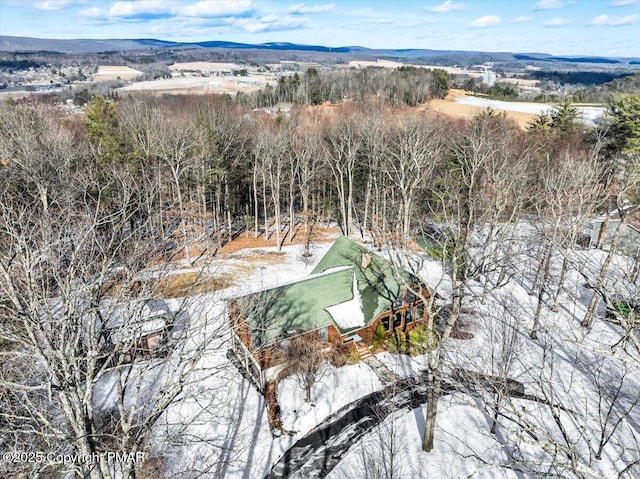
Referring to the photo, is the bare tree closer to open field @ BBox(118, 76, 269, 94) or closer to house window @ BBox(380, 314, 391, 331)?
house window @ BBox(380, 314, 391, 331)

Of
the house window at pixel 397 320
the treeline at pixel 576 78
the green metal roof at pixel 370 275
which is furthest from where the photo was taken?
the treeline at pixel 576 78

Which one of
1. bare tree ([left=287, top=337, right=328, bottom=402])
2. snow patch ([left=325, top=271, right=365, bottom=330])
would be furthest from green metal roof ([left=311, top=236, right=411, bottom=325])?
bare tree ([left=287, top=337, right=328, bottom=402])

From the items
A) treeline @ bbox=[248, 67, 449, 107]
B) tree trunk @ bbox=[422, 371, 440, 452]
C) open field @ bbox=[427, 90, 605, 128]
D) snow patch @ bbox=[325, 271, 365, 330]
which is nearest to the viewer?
tree trunk @ bbox=[422, 371, 440, 452]

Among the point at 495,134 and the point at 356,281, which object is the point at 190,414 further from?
the point at 495,134

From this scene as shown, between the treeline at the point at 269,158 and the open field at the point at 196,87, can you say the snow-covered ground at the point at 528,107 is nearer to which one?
the treeline at the point at 269,158

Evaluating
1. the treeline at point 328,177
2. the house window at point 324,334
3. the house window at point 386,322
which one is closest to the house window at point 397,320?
the house window at point 386,322

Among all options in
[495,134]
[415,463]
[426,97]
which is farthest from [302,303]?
[426,97]

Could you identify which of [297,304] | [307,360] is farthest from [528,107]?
[307,360]
